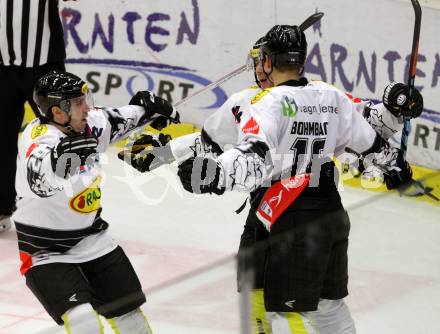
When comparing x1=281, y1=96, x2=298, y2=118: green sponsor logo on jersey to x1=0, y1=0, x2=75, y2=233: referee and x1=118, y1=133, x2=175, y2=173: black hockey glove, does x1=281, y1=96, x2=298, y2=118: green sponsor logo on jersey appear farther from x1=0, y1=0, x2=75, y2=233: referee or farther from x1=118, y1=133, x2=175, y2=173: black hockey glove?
x1=0, y1=0, x2=75, y2=233: referee

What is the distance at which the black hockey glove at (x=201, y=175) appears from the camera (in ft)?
8.65

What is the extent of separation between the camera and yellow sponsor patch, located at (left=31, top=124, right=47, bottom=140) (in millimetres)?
3162

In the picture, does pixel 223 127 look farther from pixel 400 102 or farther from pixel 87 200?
pixel 400 102

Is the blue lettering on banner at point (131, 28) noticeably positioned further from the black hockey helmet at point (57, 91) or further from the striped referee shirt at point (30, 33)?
the black hockey helmet at point (57, 91)

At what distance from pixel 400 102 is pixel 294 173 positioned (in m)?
0.59

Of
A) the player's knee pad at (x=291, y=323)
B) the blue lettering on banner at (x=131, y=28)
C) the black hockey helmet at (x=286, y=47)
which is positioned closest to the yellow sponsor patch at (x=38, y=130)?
the black hockey helmet at (x=286, y=47)

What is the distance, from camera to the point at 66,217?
3.23 metres

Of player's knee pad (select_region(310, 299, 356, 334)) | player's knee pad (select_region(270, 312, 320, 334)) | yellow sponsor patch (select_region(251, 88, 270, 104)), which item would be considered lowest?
player's knee pad (select_region(310, 299, 356, 334))

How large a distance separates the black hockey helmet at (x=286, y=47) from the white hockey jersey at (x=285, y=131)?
0.09 m

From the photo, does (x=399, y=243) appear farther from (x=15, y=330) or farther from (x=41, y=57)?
(x=41, y=57)

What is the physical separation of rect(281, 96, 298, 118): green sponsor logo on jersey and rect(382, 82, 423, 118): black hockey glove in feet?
1.98

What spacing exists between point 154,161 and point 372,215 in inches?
40.1

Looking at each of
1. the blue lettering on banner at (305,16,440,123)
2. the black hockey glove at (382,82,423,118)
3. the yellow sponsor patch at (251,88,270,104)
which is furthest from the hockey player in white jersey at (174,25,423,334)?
the blue lettering on banner at (305,16,440,123)

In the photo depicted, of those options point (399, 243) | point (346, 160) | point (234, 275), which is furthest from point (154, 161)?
point (234, 275)
